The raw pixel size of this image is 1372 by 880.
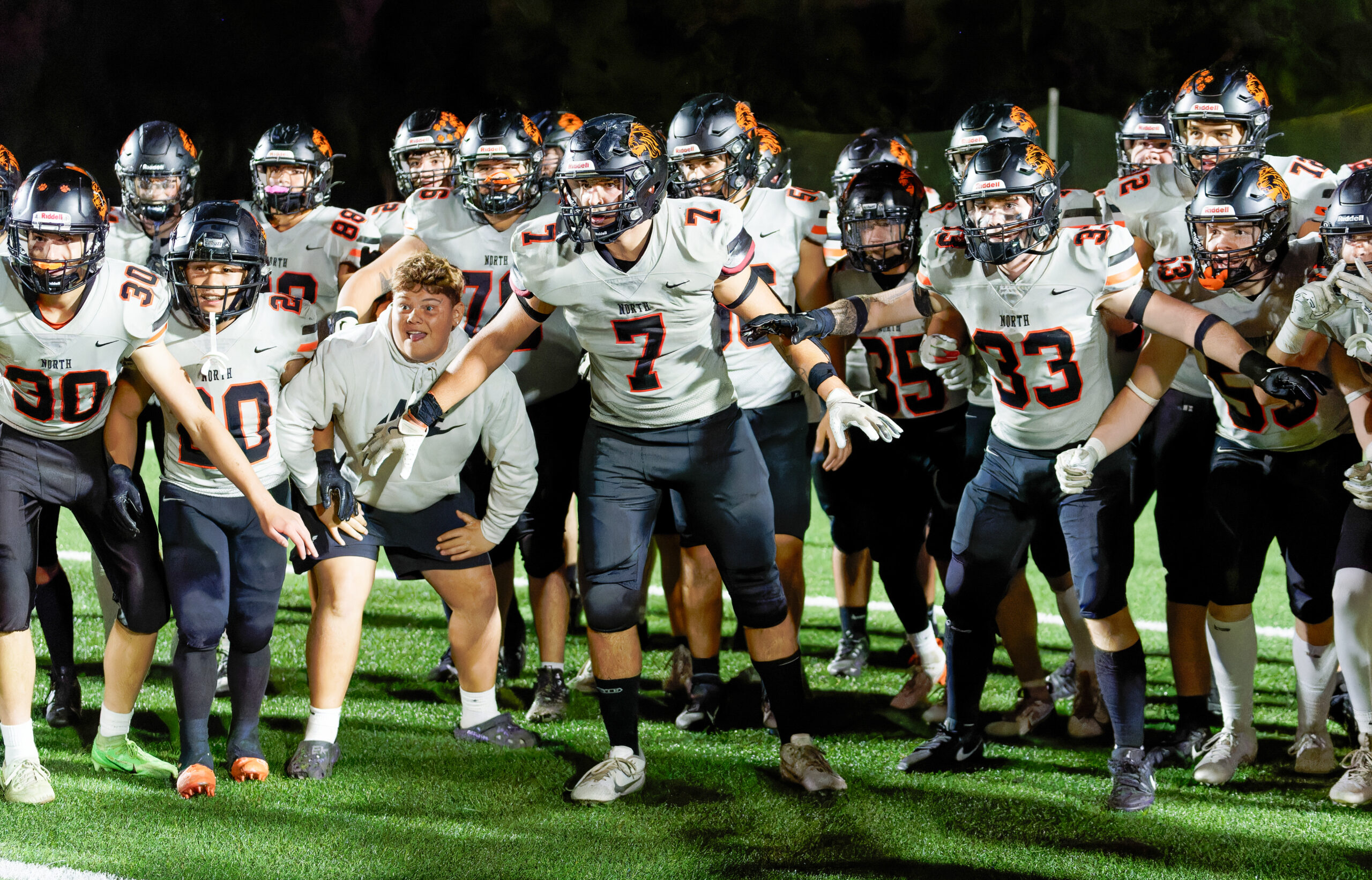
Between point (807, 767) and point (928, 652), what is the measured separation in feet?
3.22

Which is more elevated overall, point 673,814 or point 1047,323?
point 1047,323

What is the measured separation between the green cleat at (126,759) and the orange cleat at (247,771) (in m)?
0.17

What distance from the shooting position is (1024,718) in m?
3.88

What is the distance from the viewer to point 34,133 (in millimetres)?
7281

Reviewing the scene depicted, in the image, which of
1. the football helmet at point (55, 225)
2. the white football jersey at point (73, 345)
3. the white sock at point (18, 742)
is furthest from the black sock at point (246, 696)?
the football helmet at point (55, 225)

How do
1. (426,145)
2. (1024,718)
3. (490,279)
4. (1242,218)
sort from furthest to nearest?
(426,145) → (490,279) → (1024,718) → (1242,218)

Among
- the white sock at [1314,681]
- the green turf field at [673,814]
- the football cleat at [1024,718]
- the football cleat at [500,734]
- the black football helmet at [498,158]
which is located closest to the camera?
the green turf field at [673,814]

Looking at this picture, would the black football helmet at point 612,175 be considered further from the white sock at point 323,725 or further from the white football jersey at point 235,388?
the white sock at point 323,725

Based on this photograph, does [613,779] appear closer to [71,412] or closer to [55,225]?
[71,412]

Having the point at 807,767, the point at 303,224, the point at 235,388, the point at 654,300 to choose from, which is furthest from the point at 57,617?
the point at 807,767

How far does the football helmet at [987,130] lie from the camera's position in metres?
4.36

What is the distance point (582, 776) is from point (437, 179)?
2.38m

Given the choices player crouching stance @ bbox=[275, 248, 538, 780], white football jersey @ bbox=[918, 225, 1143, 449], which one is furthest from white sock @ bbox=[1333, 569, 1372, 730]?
player crouching stance @ bbox=[275, 248, 538, 780]

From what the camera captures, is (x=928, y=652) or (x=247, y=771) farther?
(x=928, y=652)
